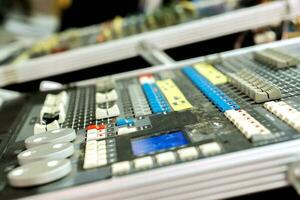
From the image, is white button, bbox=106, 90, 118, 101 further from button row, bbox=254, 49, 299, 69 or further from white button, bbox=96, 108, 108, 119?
button row, bbox=254, 49, 299, 69

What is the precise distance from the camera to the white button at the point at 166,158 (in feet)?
2.64

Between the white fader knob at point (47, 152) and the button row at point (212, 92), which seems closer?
the white fader knob at point (47, 152)

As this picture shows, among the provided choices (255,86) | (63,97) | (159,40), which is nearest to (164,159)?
(255,86)

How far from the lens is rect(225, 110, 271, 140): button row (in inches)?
32.6

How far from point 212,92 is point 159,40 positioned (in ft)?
3.14

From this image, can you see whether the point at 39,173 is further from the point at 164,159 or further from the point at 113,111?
the point at 113,111

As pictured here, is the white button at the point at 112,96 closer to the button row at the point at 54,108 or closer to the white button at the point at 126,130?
the button row at the point at 54,108

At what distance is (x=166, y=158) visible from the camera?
0.81 meters

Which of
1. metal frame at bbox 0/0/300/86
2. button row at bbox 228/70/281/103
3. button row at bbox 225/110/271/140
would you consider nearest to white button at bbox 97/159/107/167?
button row at bbox 225/110/271/140

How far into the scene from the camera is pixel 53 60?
2090mm

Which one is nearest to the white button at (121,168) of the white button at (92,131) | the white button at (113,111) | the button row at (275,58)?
the white button at (92,131)

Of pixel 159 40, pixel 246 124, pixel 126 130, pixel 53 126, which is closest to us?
pixel 246 124

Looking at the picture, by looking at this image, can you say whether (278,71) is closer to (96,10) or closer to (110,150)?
(110,150)

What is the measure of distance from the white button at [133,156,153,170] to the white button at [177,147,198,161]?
52mm
